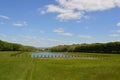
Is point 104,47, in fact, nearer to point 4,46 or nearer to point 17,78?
point 4,46

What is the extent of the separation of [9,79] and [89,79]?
32.6 ft

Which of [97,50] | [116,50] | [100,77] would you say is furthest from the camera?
[97,50]

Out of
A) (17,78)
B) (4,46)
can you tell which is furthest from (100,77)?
(4,46)

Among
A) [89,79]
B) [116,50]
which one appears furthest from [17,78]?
[116,50]

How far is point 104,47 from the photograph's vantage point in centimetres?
15400

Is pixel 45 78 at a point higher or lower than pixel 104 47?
lower

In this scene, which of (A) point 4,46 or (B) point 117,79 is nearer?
(B) point 117,79

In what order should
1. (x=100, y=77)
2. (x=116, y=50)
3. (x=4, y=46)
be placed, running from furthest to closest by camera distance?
(x=4, y=46) < (x=116, y=50) < (x=100, y=77)

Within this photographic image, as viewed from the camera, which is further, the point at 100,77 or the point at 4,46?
the point at 4,46

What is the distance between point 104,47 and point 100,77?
12181cm

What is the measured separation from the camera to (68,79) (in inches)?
1283

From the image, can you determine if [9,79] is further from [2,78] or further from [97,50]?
[97,50]

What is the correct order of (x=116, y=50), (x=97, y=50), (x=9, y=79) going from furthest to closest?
(x=97, y=50) → (x=116, y=50) → (x=9, y=79)

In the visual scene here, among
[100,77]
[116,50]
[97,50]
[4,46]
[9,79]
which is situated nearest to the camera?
[9,79]
